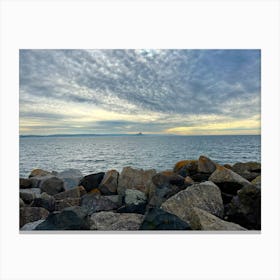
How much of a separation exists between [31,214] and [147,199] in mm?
1253

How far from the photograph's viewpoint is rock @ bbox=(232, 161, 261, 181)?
2766 millimetres

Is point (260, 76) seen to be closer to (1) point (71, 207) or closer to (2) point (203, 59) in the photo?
(2) point (203, 59)

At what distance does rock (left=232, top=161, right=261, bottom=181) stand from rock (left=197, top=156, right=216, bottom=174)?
260 mm

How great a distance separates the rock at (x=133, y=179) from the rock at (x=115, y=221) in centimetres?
29

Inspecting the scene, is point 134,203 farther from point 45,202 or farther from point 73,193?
point 45,202

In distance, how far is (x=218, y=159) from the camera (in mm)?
3020

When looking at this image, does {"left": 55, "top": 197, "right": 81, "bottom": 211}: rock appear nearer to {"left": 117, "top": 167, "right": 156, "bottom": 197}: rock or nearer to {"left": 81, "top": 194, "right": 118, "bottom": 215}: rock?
{"left": 81, "top": 194, "right": 118, "bottom": 215}: rock

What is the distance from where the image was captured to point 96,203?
2.93 metres

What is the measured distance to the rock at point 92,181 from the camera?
3014 millimetres

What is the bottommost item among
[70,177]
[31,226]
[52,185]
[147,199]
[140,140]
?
[31,226]
